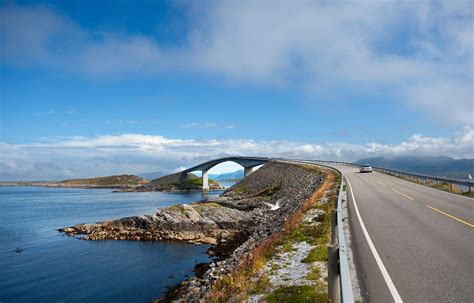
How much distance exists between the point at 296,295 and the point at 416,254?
4.43 meters

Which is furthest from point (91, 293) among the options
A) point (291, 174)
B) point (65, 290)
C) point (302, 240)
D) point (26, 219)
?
point (291, 174)

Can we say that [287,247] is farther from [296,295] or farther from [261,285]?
[296,295]

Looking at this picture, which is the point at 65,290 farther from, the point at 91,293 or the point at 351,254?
the point at 351,254

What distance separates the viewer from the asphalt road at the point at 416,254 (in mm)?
7457

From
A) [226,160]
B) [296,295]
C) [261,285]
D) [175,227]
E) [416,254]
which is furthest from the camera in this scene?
[226,160]

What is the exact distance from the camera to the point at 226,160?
470ft

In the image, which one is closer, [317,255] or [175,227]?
[317,255]

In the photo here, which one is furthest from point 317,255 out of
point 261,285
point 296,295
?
point 296,295

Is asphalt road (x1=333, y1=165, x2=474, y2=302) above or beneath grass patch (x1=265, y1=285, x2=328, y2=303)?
above

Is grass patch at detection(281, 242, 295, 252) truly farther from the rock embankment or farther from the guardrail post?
the rock embankment

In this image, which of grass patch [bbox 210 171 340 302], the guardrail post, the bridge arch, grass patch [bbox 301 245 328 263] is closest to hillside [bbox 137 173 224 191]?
the bridge arch

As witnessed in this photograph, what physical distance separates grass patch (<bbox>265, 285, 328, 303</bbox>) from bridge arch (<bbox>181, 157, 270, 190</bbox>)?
339 ft

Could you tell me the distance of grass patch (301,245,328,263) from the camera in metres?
10.8

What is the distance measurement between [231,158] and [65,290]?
121m
